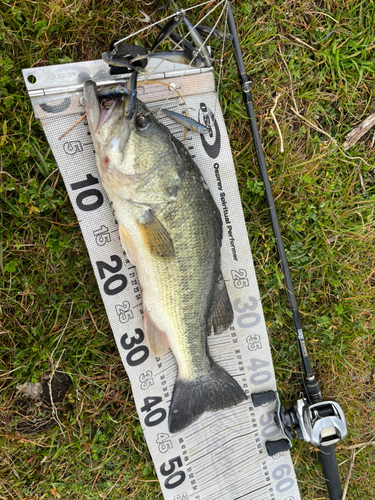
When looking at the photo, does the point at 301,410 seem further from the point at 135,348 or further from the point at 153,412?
the point at 135,348

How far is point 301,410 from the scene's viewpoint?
8.14ft

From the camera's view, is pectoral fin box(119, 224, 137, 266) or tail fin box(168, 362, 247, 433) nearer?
pectoral fin box(119, 224, 137, 266)

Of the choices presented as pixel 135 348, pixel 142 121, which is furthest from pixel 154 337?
pixel 142 121

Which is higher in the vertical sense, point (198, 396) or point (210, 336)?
point (210, 336)

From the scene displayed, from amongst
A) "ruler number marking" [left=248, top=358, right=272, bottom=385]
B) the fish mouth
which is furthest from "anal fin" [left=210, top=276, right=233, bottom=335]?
the fish mouth

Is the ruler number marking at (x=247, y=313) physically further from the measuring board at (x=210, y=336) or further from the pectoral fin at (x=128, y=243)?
the pectoral fin at (x=128, y=243)

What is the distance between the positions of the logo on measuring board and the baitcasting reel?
5.90 feet

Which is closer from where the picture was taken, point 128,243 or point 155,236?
point 155,236

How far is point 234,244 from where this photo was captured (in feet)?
8.25

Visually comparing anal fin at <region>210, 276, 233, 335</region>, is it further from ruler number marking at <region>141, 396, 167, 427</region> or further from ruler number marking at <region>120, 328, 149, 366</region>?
ruler number marking at <region>141, 396, 167, 427</region>

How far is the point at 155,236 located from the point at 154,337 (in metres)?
0.74

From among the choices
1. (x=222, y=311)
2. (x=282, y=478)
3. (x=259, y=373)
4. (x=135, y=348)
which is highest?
(x=222, y=311)

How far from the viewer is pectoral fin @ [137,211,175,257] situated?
74.5 inches

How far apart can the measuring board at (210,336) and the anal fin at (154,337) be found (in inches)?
4.3
